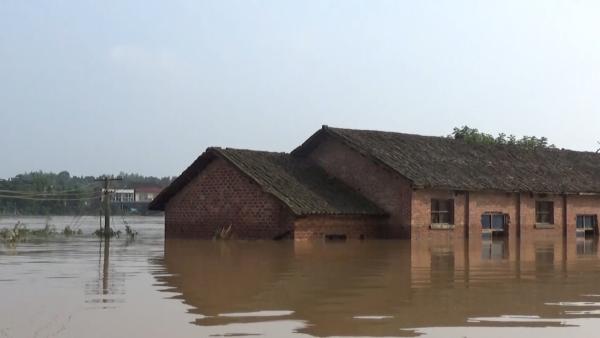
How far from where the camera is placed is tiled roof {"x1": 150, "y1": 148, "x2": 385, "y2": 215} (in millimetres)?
28766

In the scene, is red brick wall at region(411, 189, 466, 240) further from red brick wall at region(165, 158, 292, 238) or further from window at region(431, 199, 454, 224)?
red brick wall at region(165, 158, 292, 238)

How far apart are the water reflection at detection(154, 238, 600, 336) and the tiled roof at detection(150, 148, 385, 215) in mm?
9073

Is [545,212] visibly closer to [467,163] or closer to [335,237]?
[467,163]

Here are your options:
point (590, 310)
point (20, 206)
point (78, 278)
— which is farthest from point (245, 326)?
point (20, 206)

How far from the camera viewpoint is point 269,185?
28891 mm

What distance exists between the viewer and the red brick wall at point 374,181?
30.9m

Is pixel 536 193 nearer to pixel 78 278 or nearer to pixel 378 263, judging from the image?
pixel 378 263

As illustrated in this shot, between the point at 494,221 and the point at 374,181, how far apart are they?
6.26 m

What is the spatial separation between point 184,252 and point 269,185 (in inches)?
310

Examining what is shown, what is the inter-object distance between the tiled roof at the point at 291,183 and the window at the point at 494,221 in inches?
220

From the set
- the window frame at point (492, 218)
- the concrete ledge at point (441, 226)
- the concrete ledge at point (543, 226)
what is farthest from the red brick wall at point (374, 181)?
the concrete ledge at point (543, 226)

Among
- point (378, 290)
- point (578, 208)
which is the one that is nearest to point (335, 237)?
point (578, 208)

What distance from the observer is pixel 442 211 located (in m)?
32.5

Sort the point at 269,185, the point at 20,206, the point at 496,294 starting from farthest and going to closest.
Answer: the point at 20,206
the point at 269,185
the point at 496,294
